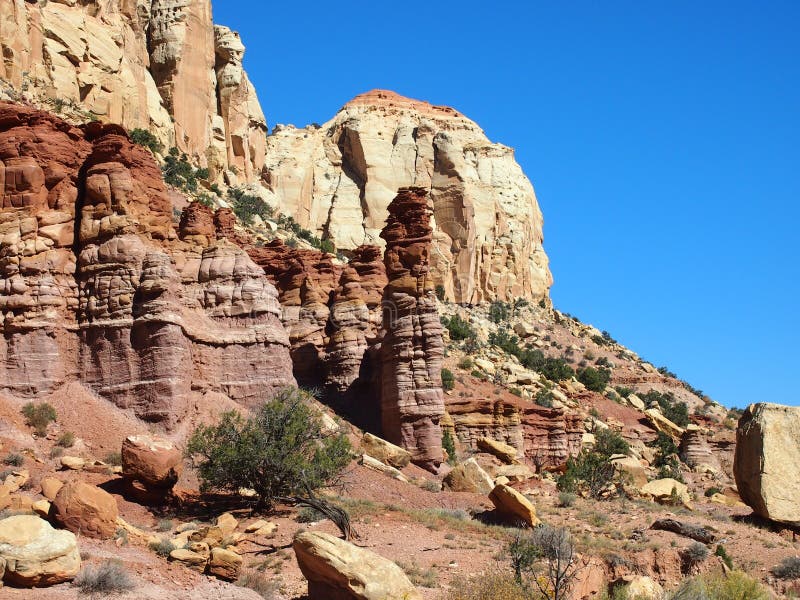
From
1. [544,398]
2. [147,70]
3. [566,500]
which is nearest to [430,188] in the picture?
[147,70]

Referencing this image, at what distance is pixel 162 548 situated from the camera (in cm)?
1825

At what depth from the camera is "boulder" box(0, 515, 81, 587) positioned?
14.5m

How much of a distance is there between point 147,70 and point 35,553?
55.5 metres

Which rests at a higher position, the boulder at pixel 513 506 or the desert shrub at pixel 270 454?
the desert shrub at pixel 270 454

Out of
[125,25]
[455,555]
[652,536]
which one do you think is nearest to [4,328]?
[455,555]

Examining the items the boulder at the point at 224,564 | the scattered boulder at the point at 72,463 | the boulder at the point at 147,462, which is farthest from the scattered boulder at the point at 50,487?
the boulder at the point at 224,564

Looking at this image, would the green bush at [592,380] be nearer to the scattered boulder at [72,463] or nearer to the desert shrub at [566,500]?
the desert shrub at [566,500]

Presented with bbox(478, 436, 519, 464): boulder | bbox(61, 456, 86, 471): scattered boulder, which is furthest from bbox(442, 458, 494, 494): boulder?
bbox(61, 456, 86, 471): scattered boulder

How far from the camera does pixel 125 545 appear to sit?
17797 mm

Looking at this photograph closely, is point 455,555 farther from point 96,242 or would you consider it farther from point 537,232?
point 537,232

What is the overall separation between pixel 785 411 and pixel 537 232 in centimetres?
7416

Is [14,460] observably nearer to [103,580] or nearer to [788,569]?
[103,580]

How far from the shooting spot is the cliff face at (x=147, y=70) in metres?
48.6

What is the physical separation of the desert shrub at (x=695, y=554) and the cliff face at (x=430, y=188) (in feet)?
193
